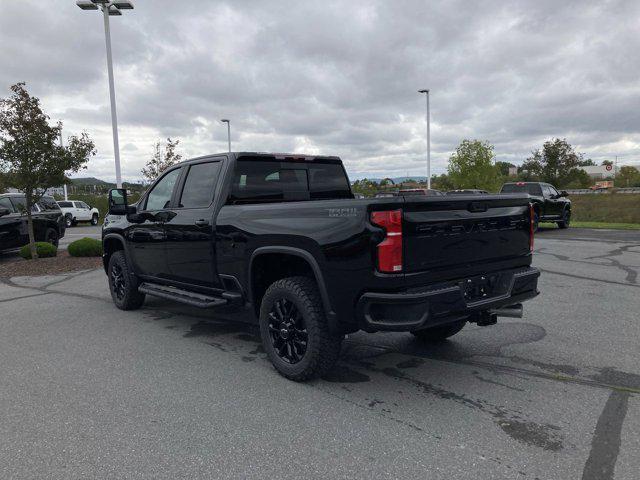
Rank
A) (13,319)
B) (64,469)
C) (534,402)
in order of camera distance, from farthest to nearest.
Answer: (13,319) < (534,402) < (64,469)

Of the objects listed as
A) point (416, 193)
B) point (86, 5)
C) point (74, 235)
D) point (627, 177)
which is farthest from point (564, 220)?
point (627, 177)

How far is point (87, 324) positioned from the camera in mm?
5902

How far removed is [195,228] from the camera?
4.94m

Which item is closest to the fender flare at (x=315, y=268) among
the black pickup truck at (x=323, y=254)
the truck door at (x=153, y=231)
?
the black pickup truck at (x=323, y=254)

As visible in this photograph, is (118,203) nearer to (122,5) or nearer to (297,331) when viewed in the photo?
(297,331)

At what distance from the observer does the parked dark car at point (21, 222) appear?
40.2 ft

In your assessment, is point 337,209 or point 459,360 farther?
point 459,360

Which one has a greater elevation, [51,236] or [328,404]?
[51,236]

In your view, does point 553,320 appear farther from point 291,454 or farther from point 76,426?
point 76,426

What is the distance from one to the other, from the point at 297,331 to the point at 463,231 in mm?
1508

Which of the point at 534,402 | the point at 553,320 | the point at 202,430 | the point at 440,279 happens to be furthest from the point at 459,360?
the point at 202,430

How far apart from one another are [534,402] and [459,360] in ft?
3.10

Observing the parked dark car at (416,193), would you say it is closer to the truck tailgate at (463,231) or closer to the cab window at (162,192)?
the truck tailgate at (463,231)

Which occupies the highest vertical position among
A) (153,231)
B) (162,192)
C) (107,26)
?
(107,26)
